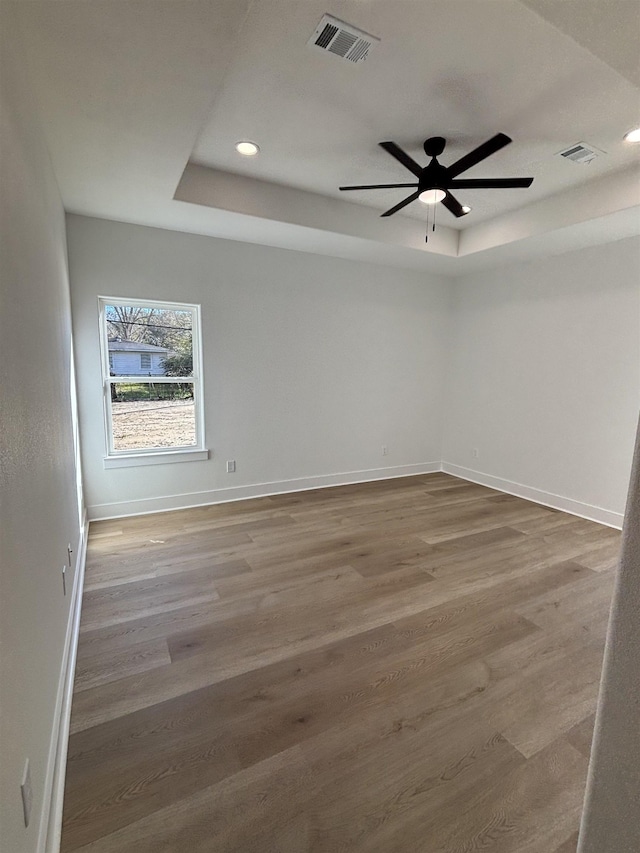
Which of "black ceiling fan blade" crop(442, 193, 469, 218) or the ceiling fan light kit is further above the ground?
the ceiling fan light kit

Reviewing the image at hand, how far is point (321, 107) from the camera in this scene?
231 centimetres

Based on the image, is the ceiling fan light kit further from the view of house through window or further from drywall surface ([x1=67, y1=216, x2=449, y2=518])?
the view of house through window

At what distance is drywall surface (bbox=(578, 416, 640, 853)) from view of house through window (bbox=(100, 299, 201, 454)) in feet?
12.6

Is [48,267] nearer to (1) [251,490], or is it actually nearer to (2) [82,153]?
(2) [82,153]

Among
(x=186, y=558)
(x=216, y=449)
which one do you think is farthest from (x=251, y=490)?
(x=186, y=558)

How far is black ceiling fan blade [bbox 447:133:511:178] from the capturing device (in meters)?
2.09

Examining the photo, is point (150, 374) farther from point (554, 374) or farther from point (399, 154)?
point (554, 374)

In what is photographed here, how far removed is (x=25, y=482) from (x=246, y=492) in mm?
3235

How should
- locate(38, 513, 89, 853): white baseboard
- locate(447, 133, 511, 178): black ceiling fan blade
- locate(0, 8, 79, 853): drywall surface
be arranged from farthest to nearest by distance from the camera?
locate(447, 133, 511, 178): black ceiling fan blade
locate(38, 513, 89, 853): white baseboard
locate(0, 8, 79, 853): drywall surface

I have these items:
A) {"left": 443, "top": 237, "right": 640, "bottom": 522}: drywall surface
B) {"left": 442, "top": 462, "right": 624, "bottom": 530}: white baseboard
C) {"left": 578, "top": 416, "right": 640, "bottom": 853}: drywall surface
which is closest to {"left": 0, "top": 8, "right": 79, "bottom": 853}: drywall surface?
{"left": 578, "top": 416, "right": 640, "bottom": 853}: drywall surface

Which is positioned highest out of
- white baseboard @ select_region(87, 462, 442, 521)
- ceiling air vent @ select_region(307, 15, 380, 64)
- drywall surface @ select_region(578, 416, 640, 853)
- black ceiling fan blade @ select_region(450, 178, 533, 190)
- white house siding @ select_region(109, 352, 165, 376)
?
ceiling air vent @ select_region(307, 15, 380, 64)

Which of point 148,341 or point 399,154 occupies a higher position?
point 399,154

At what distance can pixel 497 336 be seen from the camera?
4801 millimetres

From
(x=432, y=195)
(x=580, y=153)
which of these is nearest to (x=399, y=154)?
(x=432, y=195)
